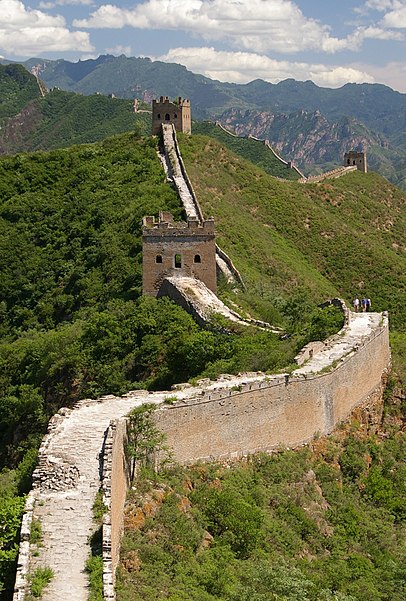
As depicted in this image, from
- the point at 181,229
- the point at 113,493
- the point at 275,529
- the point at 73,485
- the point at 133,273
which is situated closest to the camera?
the point at 113,493

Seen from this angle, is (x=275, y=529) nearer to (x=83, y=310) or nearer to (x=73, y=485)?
(x=73, y=485)

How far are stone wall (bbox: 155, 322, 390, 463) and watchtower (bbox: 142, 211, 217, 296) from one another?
532 inches

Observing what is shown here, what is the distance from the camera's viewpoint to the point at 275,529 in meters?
20.3

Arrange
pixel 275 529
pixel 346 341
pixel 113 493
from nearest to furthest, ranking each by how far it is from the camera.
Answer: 1. pixel 113 493
2. pixel 275 529
3. pixel 346 341

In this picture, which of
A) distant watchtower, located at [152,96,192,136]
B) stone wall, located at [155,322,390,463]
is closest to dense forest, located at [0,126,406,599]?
stone wall, located at [155,322,390,463]

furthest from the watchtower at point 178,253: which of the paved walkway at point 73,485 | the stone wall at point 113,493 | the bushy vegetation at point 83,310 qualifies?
the stone wall at point 113,493

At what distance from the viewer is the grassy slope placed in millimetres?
61969

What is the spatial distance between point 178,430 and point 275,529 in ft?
9.88

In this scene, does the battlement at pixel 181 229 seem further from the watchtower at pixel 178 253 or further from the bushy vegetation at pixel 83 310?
the bushy vegetation at pixel 83 310

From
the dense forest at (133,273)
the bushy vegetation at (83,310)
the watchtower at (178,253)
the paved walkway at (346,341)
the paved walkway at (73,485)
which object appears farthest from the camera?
Result: the watchtower at (178,253)

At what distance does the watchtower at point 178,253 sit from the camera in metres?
40.2

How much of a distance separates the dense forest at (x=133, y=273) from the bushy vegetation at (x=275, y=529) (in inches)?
102

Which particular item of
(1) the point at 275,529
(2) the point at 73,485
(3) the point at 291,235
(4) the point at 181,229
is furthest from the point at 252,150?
(2) the point at 73,485

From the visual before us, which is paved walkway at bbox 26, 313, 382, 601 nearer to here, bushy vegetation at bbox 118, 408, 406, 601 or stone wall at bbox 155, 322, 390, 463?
stone wall at bbox 155, 322, 390, 463
